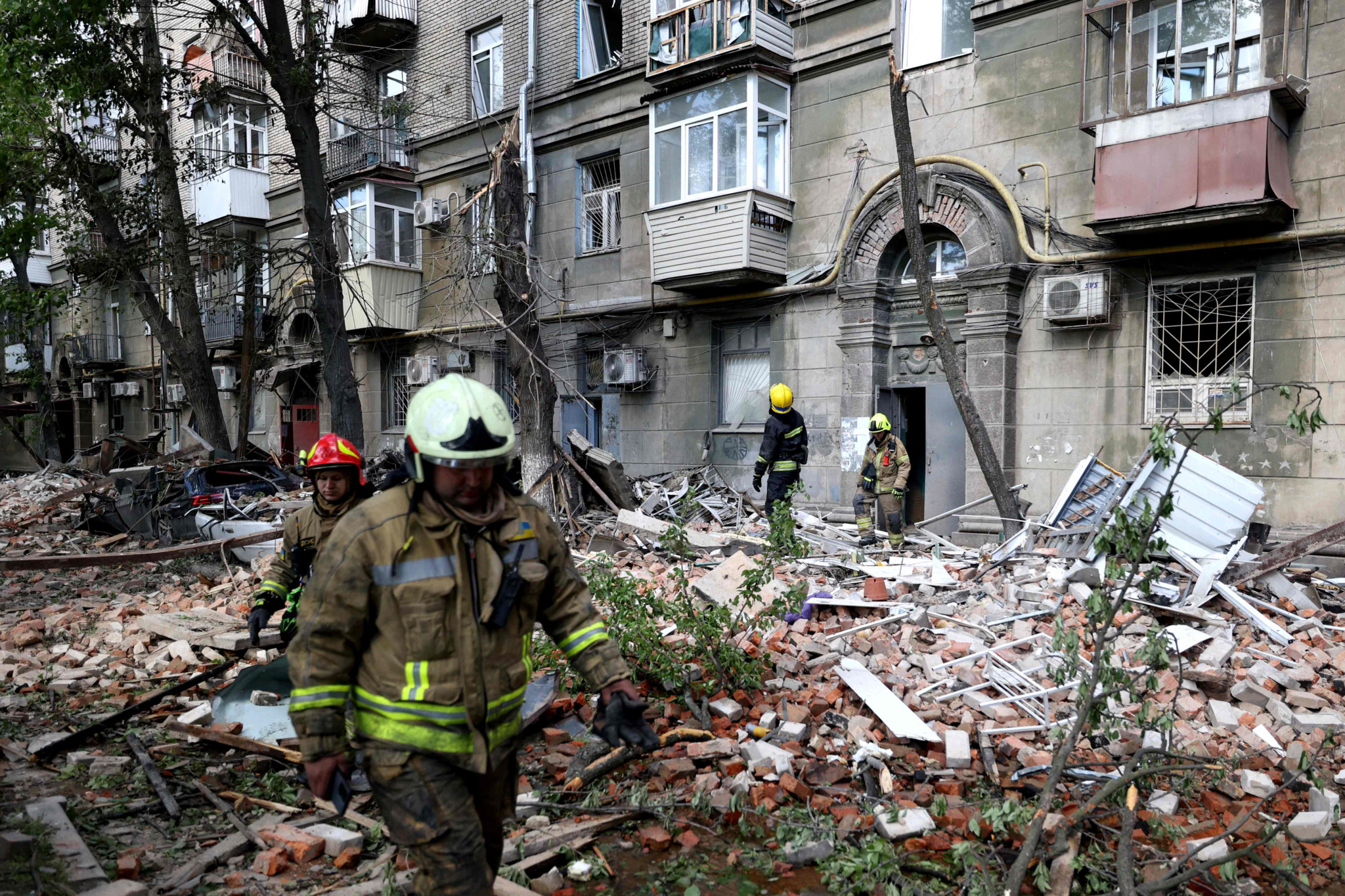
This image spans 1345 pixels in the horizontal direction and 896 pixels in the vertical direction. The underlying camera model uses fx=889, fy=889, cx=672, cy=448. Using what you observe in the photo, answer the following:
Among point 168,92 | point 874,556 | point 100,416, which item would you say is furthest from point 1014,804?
point 100,416

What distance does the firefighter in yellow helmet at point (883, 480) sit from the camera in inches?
416

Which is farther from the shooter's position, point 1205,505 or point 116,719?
point 1205,505

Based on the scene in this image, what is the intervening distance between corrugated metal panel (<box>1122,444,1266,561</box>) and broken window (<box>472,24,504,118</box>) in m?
14.1

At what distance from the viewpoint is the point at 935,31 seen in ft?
40.5

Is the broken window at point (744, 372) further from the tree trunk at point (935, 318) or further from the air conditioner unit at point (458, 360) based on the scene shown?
the air conditioner unit at point (458, 360)

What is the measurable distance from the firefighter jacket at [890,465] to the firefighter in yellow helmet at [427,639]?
8.56 m

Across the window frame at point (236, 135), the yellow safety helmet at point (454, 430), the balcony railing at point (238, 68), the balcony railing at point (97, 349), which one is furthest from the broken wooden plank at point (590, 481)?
the balcony railing at point (97, 349)

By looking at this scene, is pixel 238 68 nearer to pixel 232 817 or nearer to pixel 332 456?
pixel 332 456

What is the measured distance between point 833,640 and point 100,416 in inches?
1291

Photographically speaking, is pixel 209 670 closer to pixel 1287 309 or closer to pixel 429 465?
pixel 429 465

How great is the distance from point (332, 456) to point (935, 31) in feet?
36.5

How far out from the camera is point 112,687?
6.30 m

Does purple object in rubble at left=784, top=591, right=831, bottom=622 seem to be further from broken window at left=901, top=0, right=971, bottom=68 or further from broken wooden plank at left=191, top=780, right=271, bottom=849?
broken window at left=901, top=0, right=971, bottom=68

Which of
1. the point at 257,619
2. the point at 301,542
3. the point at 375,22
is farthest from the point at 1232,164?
the point at 375,22
